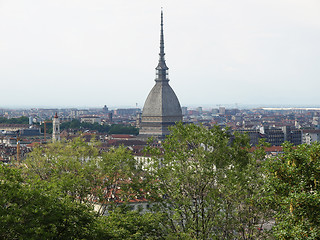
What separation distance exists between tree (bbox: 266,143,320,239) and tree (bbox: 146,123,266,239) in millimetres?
2685

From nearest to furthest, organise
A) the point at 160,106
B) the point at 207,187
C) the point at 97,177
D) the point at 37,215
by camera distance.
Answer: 1. the point at 37,215
2. the point at 207,187
3. the point at 97,177
4. the point at 160,106

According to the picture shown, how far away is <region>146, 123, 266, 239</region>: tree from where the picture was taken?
98.6 feet

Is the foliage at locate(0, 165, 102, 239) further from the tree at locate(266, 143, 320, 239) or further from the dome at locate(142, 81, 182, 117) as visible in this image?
the dome at locate(142, 81, 182, 117)

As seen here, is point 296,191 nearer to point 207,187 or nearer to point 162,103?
point 207,187

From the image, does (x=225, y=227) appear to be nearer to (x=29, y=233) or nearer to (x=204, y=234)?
(x=204, y=234)

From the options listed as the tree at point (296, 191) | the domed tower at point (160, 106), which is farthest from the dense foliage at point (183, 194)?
the domed tower at point (160, 106)

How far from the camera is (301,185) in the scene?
2488 cm

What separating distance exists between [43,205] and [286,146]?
A: 32.0ft

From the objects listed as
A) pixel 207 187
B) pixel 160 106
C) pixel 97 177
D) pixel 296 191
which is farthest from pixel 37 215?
pixel 160 106

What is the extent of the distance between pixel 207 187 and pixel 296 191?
6.37m

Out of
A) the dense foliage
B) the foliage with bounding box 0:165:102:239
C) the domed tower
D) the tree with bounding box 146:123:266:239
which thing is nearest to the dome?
the domed tower

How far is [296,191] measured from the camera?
25.2 metres

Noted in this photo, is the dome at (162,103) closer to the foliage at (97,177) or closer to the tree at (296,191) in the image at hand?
the foliage at (97,177)

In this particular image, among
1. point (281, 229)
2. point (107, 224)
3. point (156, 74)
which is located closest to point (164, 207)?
point (107, 224)
